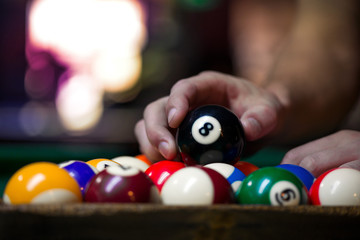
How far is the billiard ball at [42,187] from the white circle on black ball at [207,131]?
1.79 ft

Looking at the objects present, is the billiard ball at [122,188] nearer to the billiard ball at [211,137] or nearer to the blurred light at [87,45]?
the billiard ball at [211,137]

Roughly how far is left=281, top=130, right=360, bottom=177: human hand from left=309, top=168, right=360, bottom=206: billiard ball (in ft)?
1.23

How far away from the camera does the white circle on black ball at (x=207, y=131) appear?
167 centimetres

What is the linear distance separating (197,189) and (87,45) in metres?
8.10

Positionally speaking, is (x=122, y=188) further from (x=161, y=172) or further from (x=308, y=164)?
(x=308, y=164)

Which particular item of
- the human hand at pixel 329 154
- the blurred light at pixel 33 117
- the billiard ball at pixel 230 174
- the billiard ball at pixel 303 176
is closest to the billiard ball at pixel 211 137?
the billiard ball at pixel 230 174

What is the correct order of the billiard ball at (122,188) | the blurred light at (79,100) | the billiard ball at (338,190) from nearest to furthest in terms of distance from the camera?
the billiard ball at (122,188), the billiard ball at (338,190), the blurred light at (79,100)

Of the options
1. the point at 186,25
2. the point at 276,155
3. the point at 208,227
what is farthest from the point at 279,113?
the point at 186,25

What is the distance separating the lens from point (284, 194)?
124cm

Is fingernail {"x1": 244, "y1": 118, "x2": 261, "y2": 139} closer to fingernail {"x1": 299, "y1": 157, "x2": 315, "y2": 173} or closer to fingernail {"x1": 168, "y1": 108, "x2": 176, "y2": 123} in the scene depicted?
fingernail {"x1": 299, "y1": 157, "x2": 315, "y2": 173}

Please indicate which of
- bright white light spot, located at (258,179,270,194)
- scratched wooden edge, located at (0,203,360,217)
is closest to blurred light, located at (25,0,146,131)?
bright white light spot, located at (258,179,270,194)

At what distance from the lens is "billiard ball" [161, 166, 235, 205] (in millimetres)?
1230

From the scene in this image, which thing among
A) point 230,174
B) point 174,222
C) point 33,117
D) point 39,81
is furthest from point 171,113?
point 39,81

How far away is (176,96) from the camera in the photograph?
6.10 feet
